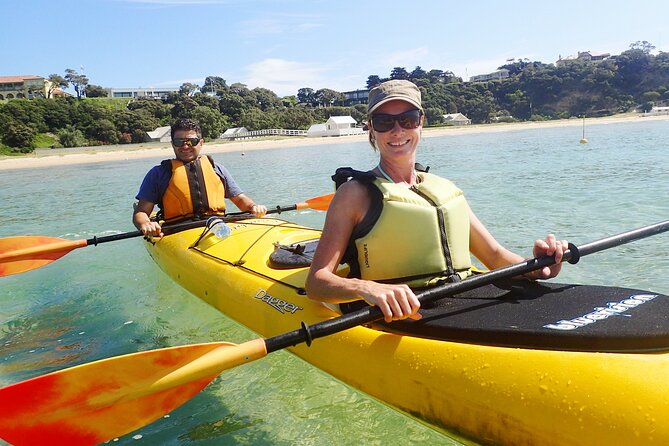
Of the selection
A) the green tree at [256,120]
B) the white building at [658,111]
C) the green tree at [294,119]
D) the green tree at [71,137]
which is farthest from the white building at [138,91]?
the white building at [658,111]

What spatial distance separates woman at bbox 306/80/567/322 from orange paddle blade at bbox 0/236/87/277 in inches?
146

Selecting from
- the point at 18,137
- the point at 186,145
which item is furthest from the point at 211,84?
the point at 186,145

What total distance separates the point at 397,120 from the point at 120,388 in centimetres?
155

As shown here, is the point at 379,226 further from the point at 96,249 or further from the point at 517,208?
the point at 517,208

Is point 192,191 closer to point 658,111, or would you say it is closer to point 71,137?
point 71,137

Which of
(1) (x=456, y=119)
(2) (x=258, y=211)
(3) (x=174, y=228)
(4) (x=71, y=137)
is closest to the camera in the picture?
(3) (x=174, y=228)

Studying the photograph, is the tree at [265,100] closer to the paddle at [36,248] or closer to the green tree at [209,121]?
the green tree at [209,121]

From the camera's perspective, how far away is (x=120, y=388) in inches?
78.4

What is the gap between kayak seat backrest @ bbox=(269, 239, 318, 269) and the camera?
3470 millimetres

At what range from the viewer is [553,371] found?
1.74 metres

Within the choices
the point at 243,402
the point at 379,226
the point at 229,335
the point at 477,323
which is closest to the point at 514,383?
the point at 477,323

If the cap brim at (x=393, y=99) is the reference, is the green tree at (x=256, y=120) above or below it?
above

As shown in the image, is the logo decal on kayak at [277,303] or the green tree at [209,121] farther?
the green tree at [209,121]

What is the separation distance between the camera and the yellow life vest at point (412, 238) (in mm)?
2258
